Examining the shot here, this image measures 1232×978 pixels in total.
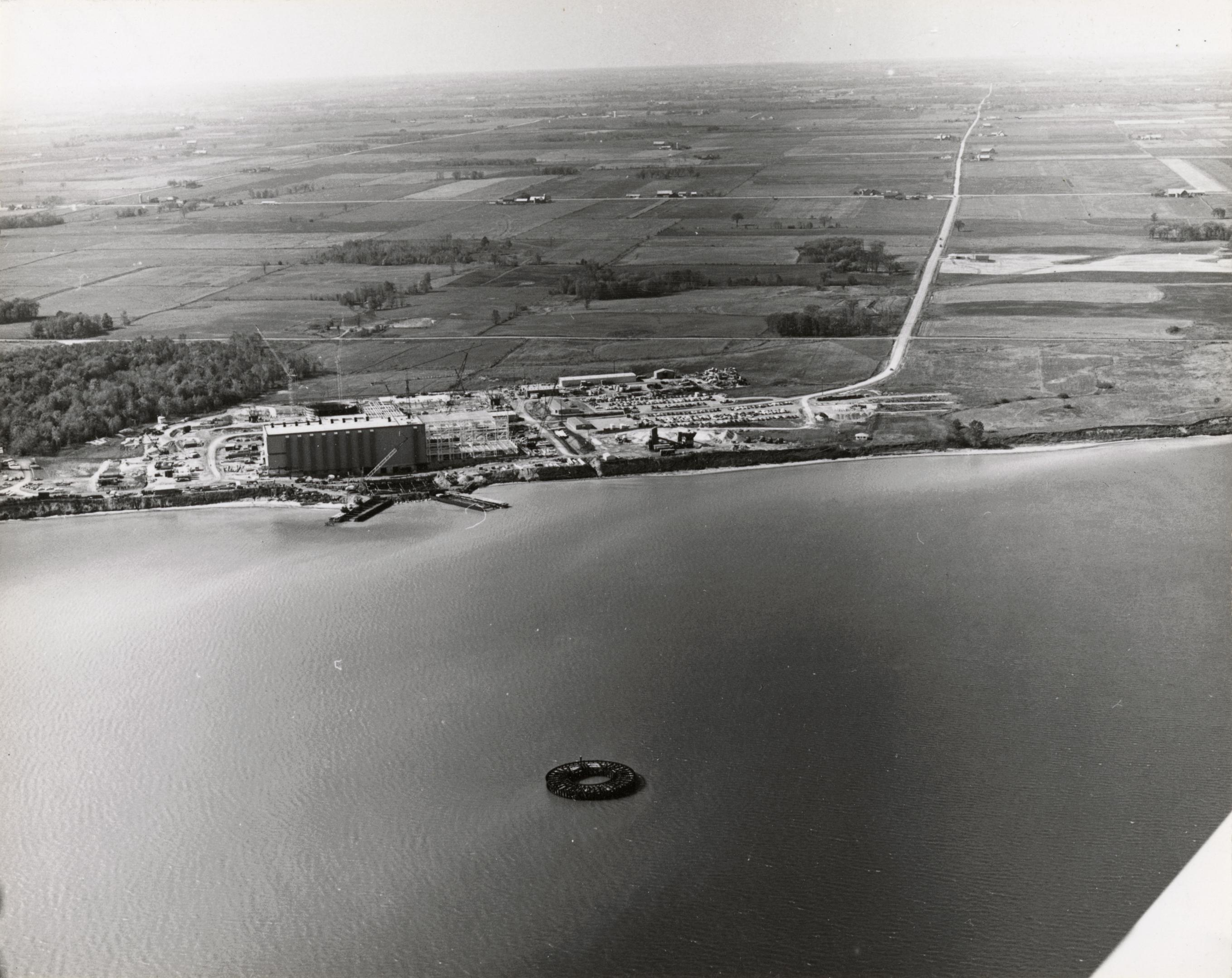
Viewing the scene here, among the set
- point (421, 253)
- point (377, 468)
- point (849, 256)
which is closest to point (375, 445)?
point (377, 468)

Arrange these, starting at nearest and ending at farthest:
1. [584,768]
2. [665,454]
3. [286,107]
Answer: [584,768]
[665,454]
[286,107]

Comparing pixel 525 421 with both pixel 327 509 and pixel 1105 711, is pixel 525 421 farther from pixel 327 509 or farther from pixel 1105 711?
pixel 1105 711

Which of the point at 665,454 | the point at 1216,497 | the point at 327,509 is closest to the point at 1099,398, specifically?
the point at 1216,497

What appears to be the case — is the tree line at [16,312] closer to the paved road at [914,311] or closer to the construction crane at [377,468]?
the construction crane at [377,468]

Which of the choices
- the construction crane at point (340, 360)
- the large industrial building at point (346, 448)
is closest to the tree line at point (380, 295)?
the construction crane at point (340, 360)

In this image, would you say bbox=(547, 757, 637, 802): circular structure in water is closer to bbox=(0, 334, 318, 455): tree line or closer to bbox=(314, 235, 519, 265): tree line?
bbox=(0, 334, 318, 455): tree line

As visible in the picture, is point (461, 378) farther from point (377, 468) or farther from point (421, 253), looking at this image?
point (421, 253)
